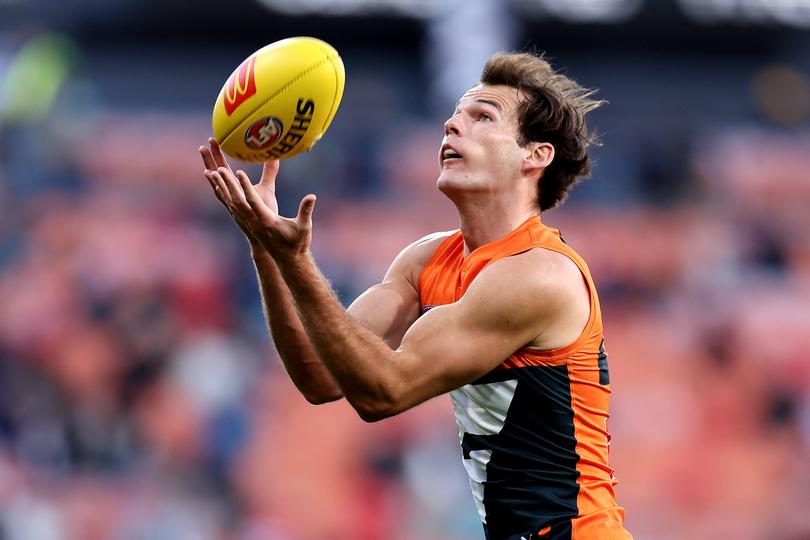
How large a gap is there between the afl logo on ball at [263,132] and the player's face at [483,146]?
1.94ft

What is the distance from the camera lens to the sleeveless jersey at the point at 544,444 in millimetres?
3547

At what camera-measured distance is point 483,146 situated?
154 inches

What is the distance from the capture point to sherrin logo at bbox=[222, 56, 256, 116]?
3.83m

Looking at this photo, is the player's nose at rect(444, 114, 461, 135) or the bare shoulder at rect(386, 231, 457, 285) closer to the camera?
the player's nose at rect(444, 114, 461, 135)

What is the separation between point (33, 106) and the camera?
41.9ft

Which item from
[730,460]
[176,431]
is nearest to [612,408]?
[730,460]

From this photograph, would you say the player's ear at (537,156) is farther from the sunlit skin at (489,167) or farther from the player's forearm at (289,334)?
the player's forearm at (289,334)

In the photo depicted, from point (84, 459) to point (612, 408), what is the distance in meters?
4.99

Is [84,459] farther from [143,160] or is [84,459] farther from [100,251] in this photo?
[143,160]

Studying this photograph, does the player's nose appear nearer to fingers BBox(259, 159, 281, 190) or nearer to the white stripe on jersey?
fingers BBox(259, 159, 281, 190)

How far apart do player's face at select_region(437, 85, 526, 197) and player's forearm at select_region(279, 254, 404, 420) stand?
Result: 2.42 feet

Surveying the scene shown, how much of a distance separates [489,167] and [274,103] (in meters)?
0.79

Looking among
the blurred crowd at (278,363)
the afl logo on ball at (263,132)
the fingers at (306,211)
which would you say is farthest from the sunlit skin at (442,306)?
the blurred crowd at (278,363)

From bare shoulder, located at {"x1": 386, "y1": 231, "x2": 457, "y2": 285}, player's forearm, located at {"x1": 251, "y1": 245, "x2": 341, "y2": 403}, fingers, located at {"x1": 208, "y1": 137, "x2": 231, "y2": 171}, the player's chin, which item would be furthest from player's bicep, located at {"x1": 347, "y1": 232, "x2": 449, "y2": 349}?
fingers, located at {"x1": 208, "y1": 137, "x2": 231, "y2": 171}
